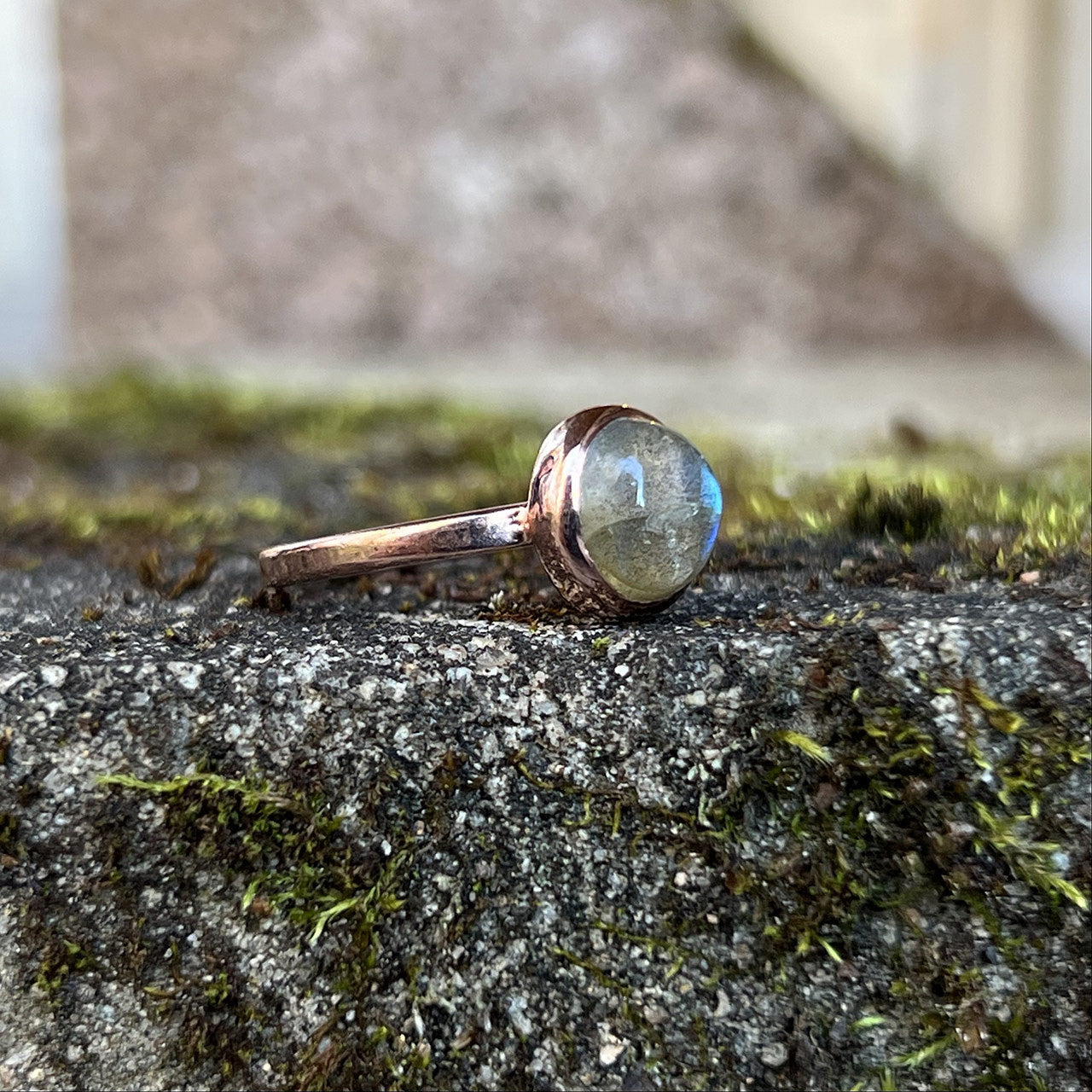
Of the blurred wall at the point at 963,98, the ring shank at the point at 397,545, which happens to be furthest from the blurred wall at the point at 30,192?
the ring shank at the point at 397,545

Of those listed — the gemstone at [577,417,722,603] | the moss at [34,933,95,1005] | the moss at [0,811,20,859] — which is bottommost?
the moss at [34,933,95,1005]

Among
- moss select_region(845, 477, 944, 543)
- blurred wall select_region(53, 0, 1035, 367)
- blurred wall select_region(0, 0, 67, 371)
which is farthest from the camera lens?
blurred wall select_region(0, 0, 67, 371)

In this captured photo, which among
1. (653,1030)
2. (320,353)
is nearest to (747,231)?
(320,353)

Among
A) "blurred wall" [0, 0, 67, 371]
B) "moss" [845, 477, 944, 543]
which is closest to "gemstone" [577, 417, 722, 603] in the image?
"moss" [845, 477, 944, 543]

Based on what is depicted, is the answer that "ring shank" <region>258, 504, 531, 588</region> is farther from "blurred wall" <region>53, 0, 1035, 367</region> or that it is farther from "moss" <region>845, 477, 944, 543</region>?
"blurred wall" <region>53, 0, 1035, 367</region>

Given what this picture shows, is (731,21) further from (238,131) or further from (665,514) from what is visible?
(665,514)

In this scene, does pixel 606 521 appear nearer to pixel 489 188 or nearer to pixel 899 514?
pixel 899 514

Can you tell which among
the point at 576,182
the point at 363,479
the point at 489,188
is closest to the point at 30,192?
the point at 489,188
